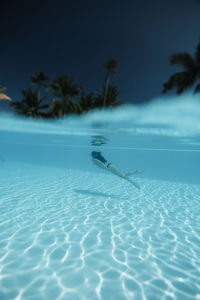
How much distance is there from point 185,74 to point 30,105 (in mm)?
22815

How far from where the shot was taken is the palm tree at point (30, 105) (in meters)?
29.6

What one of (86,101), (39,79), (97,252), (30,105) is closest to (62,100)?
(86,101)

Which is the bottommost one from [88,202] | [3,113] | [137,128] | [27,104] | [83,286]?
[88,202]

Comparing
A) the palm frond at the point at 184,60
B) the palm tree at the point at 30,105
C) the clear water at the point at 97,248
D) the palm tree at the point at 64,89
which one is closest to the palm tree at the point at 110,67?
the palm tree at the point at 64,89

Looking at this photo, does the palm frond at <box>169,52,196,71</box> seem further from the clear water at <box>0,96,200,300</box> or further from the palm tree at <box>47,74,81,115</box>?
the palm tree at <box>47,74,81,115</box>

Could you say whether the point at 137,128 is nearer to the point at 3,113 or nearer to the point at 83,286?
the point at 3,113

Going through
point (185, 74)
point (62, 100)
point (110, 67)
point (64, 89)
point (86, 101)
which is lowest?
point (86, 101)

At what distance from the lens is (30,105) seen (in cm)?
2998

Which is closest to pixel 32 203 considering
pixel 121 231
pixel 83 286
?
pixel 121 231

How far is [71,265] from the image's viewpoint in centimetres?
379

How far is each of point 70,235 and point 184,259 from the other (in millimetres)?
2872

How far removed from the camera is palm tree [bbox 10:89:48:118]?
97.0 ft

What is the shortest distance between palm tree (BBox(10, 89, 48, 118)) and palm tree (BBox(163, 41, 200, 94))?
19.3 m

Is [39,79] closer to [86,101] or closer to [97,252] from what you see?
[86,101]
